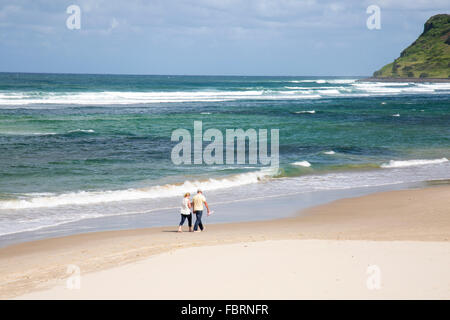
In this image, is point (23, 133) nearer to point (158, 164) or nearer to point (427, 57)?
point (158, 164)

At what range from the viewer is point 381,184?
1909 centimetres

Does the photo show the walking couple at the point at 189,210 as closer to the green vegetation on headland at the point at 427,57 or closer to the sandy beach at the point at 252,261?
the sandy beach at the point at 252,261

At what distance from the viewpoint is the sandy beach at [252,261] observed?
7.66m

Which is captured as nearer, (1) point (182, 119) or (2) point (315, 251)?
(2) point (315, 251)

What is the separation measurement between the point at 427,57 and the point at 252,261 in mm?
160164

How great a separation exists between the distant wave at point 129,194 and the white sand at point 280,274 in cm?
685

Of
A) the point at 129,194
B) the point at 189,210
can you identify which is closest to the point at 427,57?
the point at 129,194

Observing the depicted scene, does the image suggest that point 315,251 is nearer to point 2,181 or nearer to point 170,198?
point 170,198

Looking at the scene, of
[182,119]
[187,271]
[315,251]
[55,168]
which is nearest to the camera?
[187,271]

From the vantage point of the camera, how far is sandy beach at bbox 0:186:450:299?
25.1ft

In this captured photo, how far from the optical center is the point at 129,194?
1683 centimetres

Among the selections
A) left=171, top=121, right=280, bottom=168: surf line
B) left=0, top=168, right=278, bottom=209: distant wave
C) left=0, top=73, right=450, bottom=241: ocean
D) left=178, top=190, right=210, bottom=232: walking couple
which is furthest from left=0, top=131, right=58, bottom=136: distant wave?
left=178, top=190, right=210, bottom=232: walking couple
